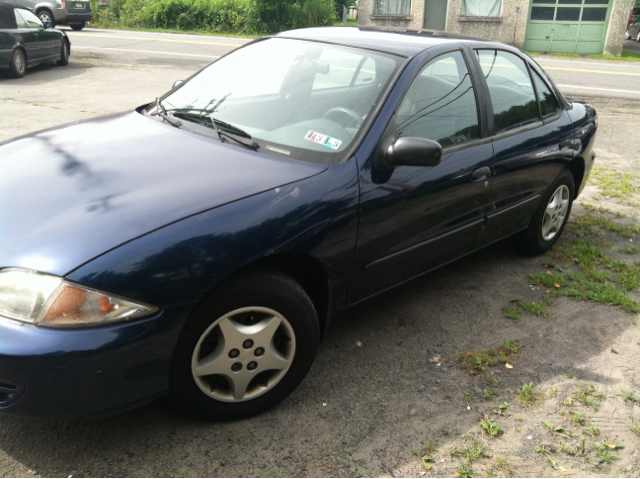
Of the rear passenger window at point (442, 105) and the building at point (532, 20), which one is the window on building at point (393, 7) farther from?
the rear passenger window at point (442, 105)

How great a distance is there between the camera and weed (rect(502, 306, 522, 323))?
3.74 m

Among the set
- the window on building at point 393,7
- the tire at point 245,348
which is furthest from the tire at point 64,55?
the window on building at point 393,7

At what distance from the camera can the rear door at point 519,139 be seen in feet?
12.2

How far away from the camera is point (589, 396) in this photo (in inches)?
118

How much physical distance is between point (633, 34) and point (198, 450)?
111 feet

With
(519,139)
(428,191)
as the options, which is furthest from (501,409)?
(519,139)

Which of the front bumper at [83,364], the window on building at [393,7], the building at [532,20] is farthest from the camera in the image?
the window on building at [393,7]

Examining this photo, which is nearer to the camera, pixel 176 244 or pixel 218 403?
pixel 176 244

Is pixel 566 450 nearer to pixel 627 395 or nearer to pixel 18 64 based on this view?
pixel 627 395

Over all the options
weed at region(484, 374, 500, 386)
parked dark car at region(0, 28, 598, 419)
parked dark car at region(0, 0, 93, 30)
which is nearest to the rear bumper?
parked dark car at region(0, 0, 93, 30)

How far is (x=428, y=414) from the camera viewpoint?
9.20ft

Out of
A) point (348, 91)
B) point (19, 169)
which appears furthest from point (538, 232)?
point (19, 169)

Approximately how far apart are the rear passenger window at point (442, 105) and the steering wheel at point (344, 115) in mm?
221

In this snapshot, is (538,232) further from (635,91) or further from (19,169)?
(635,91)
